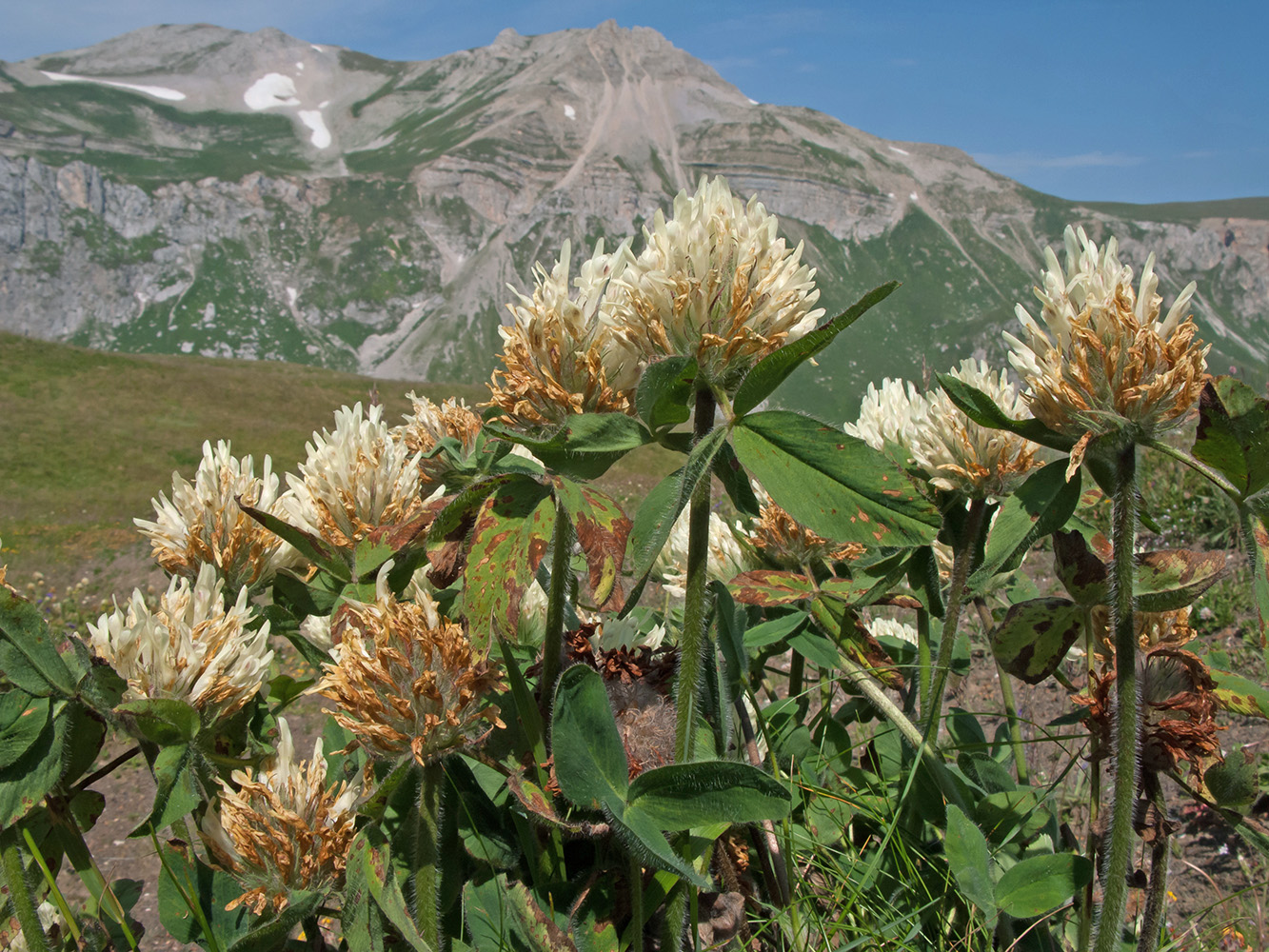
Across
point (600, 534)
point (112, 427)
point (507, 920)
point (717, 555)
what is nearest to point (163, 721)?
point (507, 920)

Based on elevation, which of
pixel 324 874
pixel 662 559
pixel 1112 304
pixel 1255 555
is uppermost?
pixel 1112 304

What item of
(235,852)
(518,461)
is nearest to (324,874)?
(235,852)

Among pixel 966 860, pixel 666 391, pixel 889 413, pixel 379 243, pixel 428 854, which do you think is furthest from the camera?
pixel 379 243

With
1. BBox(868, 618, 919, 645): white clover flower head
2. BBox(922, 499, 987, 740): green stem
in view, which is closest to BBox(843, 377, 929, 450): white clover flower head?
BBox(922, 499, 987, 740): green stem

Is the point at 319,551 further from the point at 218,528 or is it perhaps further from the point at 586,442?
the point at 586,442

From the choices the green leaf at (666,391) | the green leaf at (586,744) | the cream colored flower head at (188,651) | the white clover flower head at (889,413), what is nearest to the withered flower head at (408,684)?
the green leaf at (586,744)

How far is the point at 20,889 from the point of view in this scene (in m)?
1.57

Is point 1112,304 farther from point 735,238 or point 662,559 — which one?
point 662,559

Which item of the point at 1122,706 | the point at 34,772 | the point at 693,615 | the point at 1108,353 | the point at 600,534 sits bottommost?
the point at 34,772

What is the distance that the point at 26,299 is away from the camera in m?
148

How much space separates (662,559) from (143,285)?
185 meters

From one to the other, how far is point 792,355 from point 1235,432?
2.41 feet

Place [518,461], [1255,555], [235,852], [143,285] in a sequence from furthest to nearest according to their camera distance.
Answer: [143,285] < [235,852] < [518,461] < [1255,555]

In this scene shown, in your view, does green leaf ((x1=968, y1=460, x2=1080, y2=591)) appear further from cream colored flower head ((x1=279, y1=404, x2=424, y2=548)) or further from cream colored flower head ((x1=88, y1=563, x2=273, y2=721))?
cream colored flower head ((x1=88, y1=563, x2=273, y2=721))
